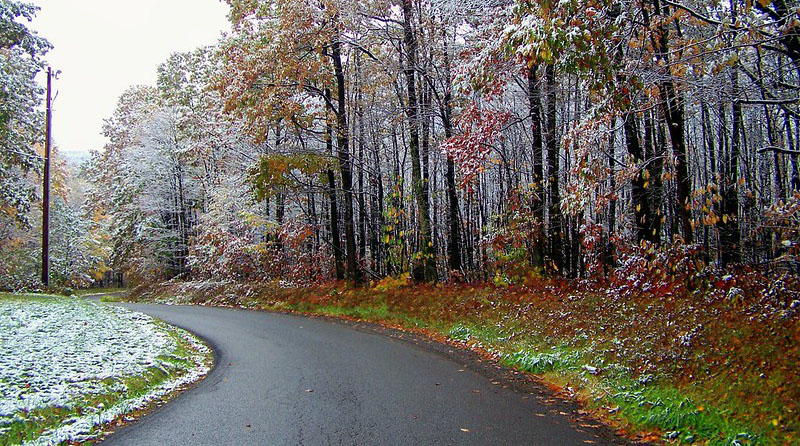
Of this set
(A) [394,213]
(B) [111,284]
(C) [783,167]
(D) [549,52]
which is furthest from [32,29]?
(B) [111,284]

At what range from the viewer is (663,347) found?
730cm

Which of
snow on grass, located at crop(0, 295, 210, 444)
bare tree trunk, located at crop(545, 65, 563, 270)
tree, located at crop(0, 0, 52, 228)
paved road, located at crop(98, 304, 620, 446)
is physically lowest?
paved road, located at crop(98, 304, 620, 446)

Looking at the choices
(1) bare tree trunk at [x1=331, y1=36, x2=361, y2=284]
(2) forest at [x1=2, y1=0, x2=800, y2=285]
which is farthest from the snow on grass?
(1) bare tree trunk at [x1=331, y1=36, x2=361, y2=284]

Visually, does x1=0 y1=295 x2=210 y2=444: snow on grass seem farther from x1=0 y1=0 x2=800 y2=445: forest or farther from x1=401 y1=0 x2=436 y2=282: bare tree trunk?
x1=401 y1=0 x2=436 y2=282: bare tree trunk

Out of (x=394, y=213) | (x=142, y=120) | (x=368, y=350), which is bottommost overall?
(x=368, y=350)

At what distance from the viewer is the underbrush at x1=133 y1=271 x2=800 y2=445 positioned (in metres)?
5.47

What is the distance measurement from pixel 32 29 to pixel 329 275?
16544 mm

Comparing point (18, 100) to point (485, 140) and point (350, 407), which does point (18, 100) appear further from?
point (350, 407)

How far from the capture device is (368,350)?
11164 millimetres

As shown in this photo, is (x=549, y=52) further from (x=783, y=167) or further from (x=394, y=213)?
(x=394, y=213)

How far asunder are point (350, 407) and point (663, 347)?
4.15 meters

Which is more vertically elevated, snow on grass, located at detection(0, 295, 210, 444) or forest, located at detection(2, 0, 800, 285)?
forest, located at detection(2, 0, 800, 285)

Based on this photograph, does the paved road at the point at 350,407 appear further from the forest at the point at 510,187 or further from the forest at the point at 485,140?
the forest at the point at 485,140

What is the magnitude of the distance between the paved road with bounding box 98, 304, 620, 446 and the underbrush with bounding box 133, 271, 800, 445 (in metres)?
0.82
